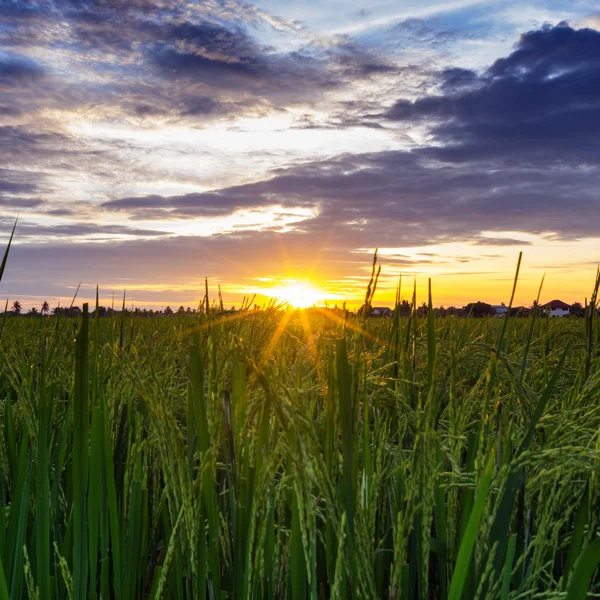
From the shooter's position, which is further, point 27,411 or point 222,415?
point 27,411

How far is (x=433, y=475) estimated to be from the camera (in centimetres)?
122

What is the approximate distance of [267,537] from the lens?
140 cm

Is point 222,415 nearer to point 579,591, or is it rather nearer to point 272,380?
point 272,380

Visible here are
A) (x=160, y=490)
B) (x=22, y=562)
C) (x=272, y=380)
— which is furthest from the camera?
(x=160, y=490)

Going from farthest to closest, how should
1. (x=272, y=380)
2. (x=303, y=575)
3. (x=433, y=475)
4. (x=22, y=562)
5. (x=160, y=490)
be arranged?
(x=160, y=490), (x=22, y=562), (x=303, y=575), (x=433, y=475), (x=272, y=380)

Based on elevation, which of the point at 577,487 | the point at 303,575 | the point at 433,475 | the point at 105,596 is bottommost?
the point at 105,596

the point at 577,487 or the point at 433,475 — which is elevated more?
the point at 433,475

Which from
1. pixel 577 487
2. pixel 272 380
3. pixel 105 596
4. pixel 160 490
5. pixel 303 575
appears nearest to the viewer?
pixel 272 380

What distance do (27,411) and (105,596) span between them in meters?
0.58

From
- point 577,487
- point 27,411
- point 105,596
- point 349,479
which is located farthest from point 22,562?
point 577,487

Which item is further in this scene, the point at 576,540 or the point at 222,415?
the point at 576,540

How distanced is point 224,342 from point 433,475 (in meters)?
0.86

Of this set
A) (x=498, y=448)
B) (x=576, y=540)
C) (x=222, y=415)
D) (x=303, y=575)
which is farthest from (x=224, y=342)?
(x=576, y=540)

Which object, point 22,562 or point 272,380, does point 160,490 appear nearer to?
point 22,562
